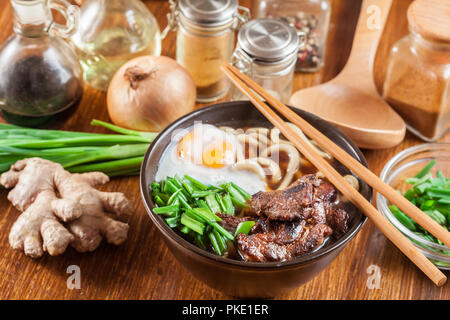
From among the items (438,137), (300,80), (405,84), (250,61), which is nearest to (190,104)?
(250,61)

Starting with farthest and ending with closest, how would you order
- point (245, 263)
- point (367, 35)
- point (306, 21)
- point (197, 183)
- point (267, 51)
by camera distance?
point (306, 21) < point (367, 35) < point (267, 51) < point (197, 183) < point (245, 263)

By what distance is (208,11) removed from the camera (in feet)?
6.70

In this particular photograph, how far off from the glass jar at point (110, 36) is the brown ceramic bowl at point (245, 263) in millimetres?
619

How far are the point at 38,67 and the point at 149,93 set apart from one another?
0.36 metres

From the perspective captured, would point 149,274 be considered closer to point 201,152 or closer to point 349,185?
point 201,152

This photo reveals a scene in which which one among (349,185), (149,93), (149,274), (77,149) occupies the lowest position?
(149,274)

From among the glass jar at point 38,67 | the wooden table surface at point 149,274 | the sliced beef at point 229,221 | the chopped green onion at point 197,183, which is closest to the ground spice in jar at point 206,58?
the glass jar at point 38,67

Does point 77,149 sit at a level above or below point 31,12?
below

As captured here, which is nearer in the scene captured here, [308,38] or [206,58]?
[206,58]

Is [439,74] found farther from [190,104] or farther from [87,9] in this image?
[87,9]

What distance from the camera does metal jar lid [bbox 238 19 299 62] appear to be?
77.8 inches

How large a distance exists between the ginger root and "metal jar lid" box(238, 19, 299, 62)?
2.04 ft

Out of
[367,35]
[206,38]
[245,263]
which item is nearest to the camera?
[245,263]
